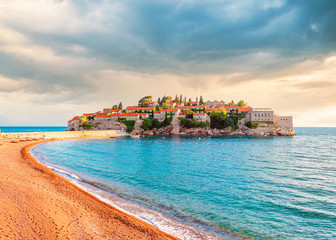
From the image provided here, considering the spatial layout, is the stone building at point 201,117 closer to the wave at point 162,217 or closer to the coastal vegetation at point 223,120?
the coastal vegetation at point 223,120

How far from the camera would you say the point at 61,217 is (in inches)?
394

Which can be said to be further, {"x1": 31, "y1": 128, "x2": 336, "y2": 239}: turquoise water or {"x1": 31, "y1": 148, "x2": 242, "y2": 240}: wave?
{"x1": 31, "y1": 128, "x2": 336, "y2": 239}: turquoise water

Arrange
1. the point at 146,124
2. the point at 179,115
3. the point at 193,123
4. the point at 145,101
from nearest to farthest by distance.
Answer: the point at 193,123 → the point at 146,124 → the point at 179,115 → the point at 145,101

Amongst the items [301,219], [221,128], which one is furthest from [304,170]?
[221,128]

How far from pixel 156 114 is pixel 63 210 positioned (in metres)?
97.9

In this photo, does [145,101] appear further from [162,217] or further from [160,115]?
[162,217]

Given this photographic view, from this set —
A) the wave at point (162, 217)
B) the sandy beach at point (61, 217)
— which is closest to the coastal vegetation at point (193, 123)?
the wave at point (162, 217)

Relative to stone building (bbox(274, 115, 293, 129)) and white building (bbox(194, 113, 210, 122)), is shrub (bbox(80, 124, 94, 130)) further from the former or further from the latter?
stone building (bbox(274, 115, 293, 129))

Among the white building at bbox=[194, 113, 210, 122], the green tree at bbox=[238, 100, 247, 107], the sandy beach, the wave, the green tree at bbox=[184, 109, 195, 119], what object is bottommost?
the wave

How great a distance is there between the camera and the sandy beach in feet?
27.9

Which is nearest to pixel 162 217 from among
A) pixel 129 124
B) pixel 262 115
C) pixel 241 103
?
pixel 129 124

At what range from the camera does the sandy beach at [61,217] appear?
8.49 m

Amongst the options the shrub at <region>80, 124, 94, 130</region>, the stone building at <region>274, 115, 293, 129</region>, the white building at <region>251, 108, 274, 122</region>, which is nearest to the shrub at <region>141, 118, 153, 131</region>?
the shrub at <region>80, 124, 94, 130</region>

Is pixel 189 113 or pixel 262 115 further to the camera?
pixel 189 113
